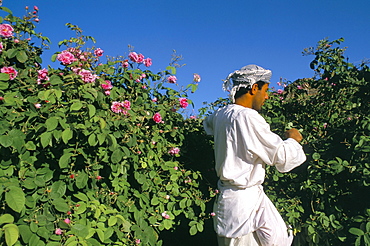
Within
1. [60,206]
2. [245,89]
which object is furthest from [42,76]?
[245,89]

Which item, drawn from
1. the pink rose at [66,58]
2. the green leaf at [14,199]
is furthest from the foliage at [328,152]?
the green leaf at [14,199]

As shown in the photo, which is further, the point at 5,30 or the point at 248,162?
the point at 5,30

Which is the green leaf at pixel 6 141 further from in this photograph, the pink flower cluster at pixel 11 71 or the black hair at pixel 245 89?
the black hair at pixel 245 89

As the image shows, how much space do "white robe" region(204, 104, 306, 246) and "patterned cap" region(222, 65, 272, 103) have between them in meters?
0.13

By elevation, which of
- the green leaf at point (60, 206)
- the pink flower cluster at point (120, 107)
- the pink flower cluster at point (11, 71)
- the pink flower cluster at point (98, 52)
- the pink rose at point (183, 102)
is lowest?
the green leaf at point (60, 206)

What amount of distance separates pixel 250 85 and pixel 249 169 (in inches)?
18.3

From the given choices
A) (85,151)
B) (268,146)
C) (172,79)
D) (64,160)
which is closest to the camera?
(268,146)

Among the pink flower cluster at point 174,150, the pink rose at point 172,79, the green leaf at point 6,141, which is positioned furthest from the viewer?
the pink rose at point 172,79

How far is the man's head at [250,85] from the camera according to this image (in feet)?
6.42

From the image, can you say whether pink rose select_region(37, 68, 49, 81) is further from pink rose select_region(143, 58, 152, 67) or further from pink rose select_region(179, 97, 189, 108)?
pink rose select_region(179, 97, 189, 108)

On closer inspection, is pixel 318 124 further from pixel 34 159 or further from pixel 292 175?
pixel 34 159

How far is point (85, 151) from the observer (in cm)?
208

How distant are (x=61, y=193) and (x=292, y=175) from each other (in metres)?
1.67

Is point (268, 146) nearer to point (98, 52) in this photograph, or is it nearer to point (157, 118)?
point (157, 118)
